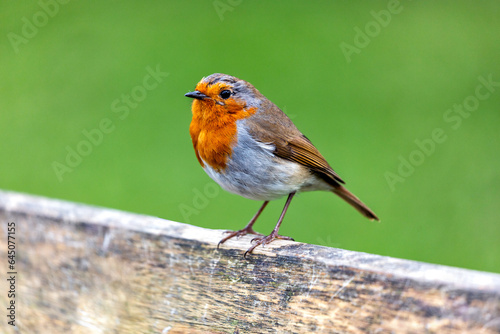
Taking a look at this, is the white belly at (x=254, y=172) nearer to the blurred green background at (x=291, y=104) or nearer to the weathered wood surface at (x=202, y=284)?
the weathered wood surface at (x=202, y=284)

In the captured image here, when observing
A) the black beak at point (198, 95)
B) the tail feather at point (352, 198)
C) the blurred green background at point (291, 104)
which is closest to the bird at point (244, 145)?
the black beak at point (198, 95)

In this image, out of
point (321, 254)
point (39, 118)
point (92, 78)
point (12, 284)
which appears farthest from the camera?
point (92, 78)

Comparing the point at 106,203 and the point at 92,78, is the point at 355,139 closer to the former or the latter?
the point at 106,203

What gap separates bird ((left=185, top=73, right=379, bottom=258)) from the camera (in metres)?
3.02

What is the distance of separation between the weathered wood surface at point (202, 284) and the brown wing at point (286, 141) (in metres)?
0.96

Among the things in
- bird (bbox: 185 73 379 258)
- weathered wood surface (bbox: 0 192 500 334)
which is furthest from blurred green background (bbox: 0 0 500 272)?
weathered wood surface (bbox: 0 192 500 334)

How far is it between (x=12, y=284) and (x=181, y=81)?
3845 mm

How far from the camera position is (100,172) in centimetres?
520

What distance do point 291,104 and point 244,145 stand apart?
8.71 feet

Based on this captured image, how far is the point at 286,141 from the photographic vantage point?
329cm

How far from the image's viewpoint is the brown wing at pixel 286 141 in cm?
318

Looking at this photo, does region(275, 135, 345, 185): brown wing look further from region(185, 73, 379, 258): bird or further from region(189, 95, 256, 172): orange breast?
region(189, 95, 256, 172): orange breast

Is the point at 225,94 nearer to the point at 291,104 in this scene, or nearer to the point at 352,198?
the point at 352,198

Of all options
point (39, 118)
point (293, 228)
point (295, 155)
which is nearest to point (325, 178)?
point (295, 155)
